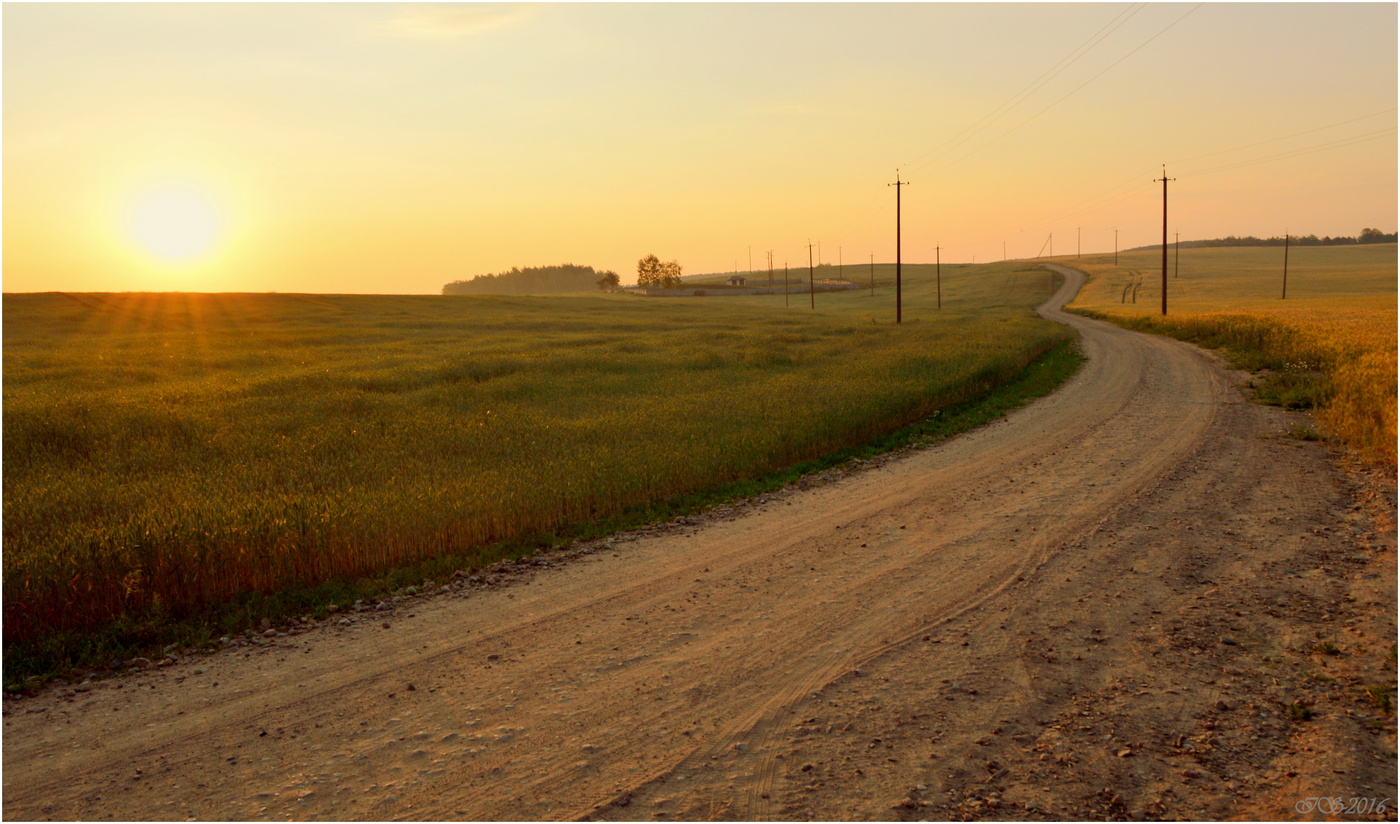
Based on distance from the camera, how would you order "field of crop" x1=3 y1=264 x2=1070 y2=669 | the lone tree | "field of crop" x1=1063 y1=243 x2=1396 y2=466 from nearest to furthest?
"field of crop" x1=3 y1=264 x2=1070 y2=669, "field of crop" x1=1063 y1=243 x2=1396 y2=466, the lone tree

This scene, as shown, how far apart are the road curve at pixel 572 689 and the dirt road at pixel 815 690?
0.09ft

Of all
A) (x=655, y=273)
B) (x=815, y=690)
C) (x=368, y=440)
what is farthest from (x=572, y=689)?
(x=655, y=273)

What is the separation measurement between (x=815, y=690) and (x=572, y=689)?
1.91 m

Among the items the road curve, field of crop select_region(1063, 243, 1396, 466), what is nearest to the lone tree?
field of crop select_region(1063, 243, 1396, 466)

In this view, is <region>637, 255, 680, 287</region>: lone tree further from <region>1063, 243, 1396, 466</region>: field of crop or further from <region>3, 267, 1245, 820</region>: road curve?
<region>3, 267, 1245, 820</region>: road curve

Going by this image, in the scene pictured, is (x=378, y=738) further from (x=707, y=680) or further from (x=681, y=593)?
(x=681, y=593)

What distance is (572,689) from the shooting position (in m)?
6.16

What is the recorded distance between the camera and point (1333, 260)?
448ft

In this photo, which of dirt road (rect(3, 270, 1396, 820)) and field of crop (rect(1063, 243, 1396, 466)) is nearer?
dirt road (rect(3, 270, 1396, 820))

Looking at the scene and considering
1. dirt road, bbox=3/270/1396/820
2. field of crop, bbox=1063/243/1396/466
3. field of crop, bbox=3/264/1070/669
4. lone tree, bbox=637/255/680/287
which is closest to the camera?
dirt road, bbox=3/270/1396/820

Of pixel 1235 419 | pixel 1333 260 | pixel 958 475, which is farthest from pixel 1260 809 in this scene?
pixel 1333 260

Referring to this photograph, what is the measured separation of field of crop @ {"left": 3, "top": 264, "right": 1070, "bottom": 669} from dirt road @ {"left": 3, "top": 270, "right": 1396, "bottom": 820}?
1.48 meters

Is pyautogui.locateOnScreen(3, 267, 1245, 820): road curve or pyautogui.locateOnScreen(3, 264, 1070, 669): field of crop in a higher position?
pyautogui.locateOnScreen(3, 264, 1070, 669): field of crop

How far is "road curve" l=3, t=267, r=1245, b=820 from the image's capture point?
16.1 feet
